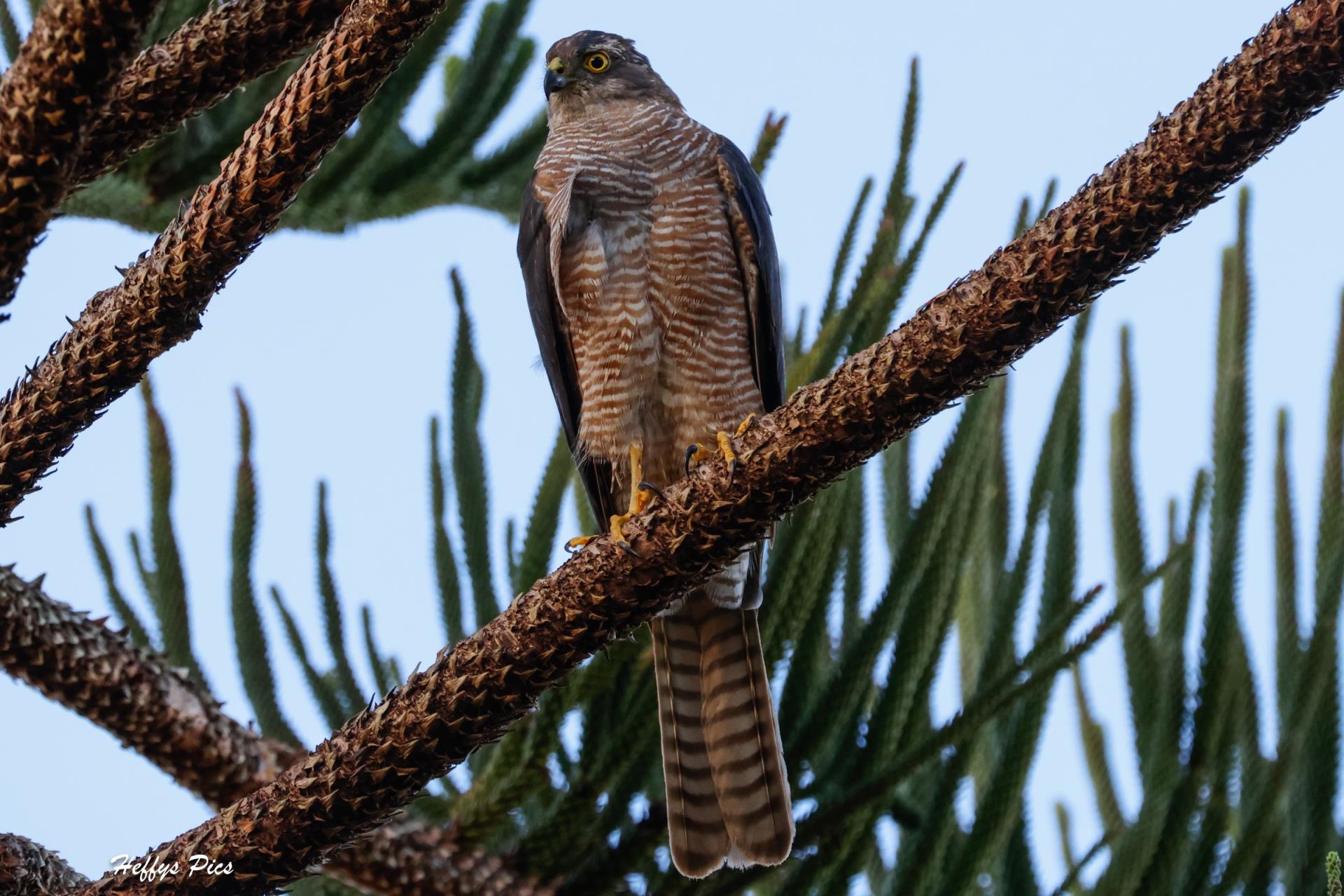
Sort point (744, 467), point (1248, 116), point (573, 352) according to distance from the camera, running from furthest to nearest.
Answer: point (573, 352)
point (744, 467)
point (1248, 116)

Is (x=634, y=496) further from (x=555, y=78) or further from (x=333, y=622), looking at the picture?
(x=555, y=78)

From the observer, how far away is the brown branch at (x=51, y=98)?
189 cm

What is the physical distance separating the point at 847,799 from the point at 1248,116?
92.2 inches

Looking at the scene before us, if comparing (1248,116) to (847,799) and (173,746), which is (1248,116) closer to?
(847,799)

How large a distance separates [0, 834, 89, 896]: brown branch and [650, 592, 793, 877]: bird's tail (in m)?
1.60

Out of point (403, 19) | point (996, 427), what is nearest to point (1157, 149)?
point (403, 19)

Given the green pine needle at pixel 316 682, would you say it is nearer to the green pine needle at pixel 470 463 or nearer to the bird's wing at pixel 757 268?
the green pine needle at pixel 470 463

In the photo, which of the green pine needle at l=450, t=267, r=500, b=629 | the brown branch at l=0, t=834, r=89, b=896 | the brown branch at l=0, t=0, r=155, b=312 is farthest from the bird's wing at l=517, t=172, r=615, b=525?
the brown branch at l=0, t=0, r=155, b=312

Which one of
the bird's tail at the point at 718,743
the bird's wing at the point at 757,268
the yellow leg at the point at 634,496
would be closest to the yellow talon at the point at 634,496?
the yellow leg at the point at 634,496

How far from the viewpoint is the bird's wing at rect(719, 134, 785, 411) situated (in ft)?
15.3

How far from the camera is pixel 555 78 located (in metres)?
5.29

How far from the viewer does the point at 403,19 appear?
2256 mm

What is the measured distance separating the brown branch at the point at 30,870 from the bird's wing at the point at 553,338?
213 cm

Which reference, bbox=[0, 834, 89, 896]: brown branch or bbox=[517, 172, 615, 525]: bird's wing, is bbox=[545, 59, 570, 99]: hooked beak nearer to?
bbox=[517, 172, 615, 525]: bird's wing
